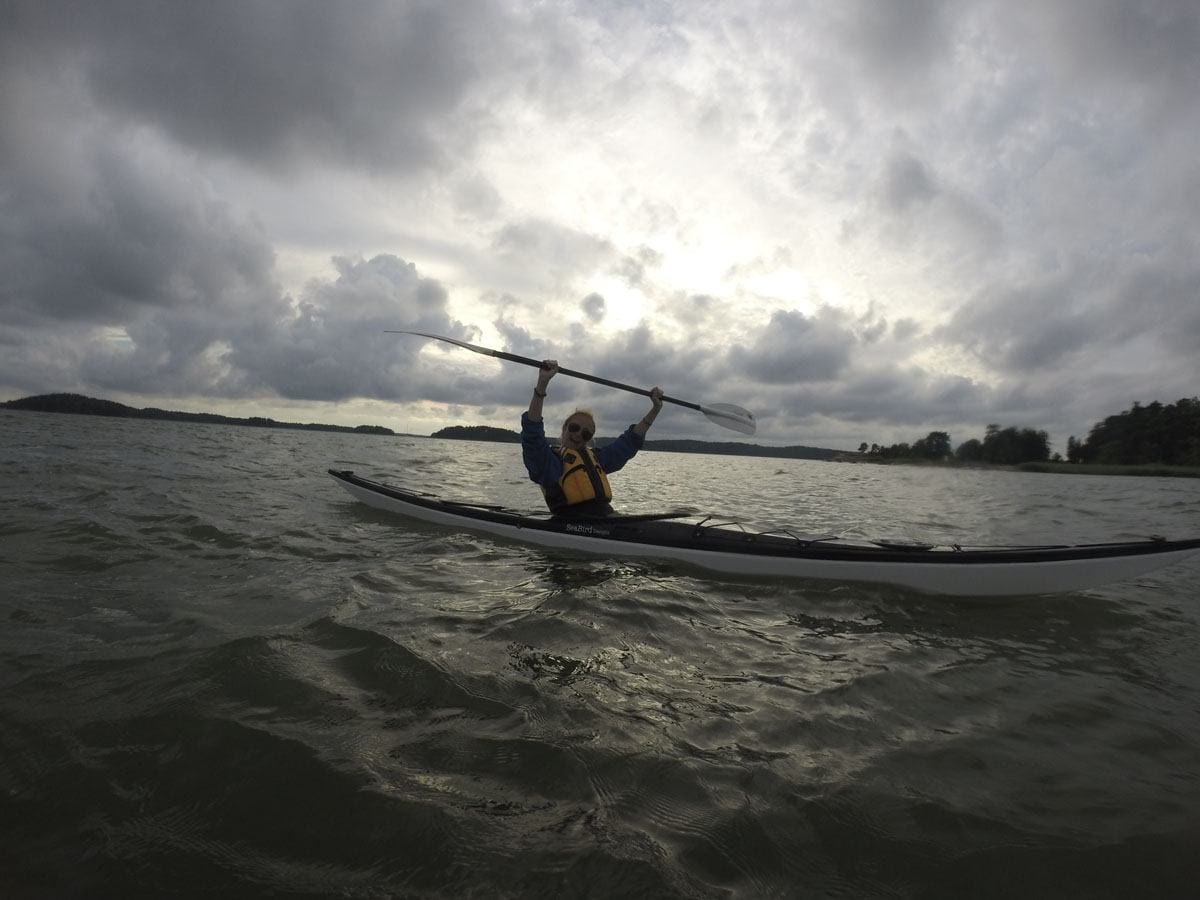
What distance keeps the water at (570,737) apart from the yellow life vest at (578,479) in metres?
1.90

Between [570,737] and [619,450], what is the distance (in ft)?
18.9

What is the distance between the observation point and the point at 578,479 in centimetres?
764

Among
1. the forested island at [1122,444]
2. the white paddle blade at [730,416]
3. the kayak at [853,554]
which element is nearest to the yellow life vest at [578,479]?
the kayak at [853,554]

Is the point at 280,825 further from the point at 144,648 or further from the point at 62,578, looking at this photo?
the point at 62,578

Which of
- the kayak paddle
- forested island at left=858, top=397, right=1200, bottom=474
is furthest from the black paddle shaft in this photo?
forested island at left=858, top=397, right=1200, bottom=474

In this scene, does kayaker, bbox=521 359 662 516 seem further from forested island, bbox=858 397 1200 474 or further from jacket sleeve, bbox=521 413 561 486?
forested island, bbox=858 397 1200 474

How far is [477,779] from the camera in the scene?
2436 millimetres

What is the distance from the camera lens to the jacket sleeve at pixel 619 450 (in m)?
8.34

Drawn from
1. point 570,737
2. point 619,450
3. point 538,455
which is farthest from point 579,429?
point 570,737

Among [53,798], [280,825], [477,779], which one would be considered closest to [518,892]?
[477,779]

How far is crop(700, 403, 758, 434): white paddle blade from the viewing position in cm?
1000

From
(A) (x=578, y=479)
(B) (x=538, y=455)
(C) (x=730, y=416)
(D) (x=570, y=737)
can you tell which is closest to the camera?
(D) (x=570, y=737)

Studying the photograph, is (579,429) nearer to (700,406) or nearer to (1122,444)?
(700,406)

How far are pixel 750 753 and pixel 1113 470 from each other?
3611 inches
